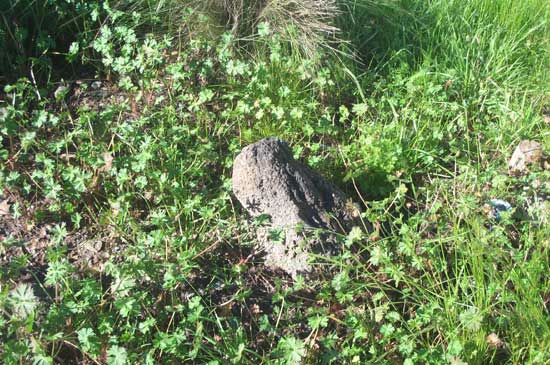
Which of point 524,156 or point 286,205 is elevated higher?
point 286,205

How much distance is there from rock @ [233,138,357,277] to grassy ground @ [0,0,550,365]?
0.32 feet

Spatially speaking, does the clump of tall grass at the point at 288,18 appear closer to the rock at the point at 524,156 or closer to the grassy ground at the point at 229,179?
the grassy ground at the point at 229,179

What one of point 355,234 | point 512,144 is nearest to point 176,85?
point 355,234

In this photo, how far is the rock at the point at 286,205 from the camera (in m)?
3.12

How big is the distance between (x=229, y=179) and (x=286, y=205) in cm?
43

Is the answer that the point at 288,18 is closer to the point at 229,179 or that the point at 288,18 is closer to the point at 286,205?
the point at 229,179

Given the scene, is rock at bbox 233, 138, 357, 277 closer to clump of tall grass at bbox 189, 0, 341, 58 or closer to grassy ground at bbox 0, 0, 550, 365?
grassy ground at bbox 0, 0, 550, 365

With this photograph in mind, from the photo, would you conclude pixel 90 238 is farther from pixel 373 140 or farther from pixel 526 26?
pixel 526 26

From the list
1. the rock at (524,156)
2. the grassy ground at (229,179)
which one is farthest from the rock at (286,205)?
the rock at (524,156)

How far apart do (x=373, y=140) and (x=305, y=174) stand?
0.61 metres

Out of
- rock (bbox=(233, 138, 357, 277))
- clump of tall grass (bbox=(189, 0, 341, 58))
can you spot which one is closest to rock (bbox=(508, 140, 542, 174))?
rock (bbox=(233, 138, 357, 277))

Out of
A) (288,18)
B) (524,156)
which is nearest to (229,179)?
(288,18)

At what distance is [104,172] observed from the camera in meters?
3.60

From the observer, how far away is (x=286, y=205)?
3.16 metres
